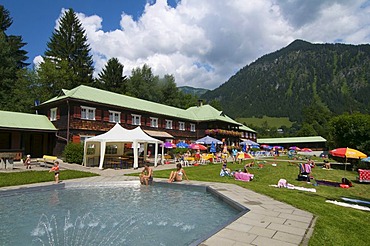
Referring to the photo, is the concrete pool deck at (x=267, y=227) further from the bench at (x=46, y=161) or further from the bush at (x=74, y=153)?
the bench at (x=46, y=161)

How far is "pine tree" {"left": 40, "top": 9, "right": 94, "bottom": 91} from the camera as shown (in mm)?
45531

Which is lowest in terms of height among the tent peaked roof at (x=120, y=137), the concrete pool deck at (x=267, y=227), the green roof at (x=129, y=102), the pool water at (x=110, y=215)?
the pool water at (x=110, y=215)

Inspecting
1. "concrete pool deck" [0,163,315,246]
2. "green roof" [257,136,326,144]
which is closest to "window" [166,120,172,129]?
"concrete pool deck" [0,163,315,246]

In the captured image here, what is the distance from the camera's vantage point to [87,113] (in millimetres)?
24375

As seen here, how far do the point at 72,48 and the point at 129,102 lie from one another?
A: 24875 mm

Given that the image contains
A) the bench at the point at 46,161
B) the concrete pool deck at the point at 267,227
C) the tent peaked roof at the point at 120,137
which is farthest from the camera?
the bench at the point at 46,161

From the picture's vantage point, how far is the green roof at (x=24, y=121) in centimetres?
2110

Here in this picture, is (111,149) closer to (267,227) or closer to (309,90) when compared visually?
(267,227)

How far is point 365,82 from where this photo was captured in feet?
529

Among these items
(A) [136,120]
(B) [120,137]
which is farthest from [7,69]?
(B) [120,137]

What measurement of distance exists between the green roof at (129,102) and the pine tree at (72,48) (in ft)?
56.3

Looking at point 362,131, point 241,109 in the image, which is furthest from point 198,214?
point 241,109

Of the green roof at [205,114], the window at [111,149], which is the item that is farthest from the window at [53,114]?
the green roof at [205,114]

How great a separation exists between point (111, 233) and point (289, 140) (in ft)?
230
